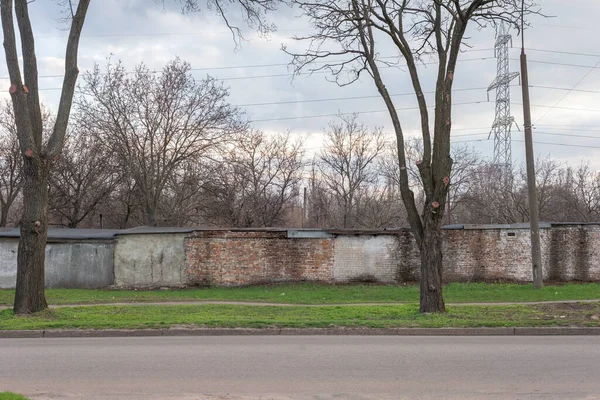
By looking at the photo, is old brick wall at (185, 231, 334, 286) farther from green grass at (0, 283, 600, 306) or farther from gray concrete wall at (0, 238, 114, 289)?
gray concrete wall at (0, 238, 114, 289)

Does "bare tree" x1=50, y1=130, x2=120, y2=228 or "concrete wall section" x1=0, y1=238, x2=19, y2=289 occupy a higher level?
"bare tree" x1=50, y1=130, x2=120, y2=228

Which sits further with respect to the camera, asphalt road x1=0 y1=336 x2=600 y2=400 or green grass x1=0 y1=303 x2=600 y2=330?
green grass x1=0 y1=303 x2=600 y2=330

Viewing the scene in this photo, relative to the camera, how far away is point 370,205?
46.0 metres

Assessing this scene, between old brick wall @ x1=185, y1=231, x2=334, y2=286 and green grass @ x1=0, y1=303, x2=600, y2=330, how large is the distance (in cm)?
672

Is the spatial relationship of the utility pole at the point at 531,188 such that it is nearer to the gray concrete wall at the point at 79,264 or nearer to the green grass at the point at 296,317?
the green grass at the point at 296,317

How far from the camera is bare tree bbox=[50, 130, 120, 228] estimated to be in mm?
34594

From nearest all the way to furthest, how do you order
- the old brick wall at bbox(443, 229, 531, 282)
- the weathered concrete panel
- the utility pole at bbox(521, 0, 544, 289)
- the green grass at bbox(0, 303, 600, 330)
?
1. the green grass at bbox(0, 303, 600, 330)
2. the utility pole at bbox(521, 0, 544, 289)
3. the weathered concrete panel
4. the old brick wall at bbox(443, 229, 531, 282)

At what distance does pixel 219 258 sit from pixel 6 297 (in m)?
7.53

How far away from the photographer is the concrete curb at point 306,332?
11.1 metres

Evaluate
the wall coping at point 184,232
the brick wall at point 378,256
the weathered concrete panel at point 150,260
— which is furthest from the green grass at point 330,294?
the wall coping at point 184,232

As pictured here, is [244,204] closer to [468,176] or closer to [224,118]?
[224,118]

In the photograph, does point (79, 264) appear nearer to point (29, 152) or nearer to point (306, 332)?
point (29, 152)

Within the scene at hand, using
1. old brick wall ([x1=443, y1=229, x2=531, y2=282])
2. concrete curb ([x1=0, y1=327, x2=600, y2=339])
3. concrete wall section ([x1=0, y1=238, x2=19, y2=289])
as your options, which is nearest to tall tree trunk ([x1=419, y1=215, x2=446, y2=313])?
concrete curb ([x1=0, y1=327, x2=600, y2=339])

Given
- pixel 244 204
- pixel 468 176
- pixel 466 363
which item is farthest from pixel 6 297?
pixel 468 176
